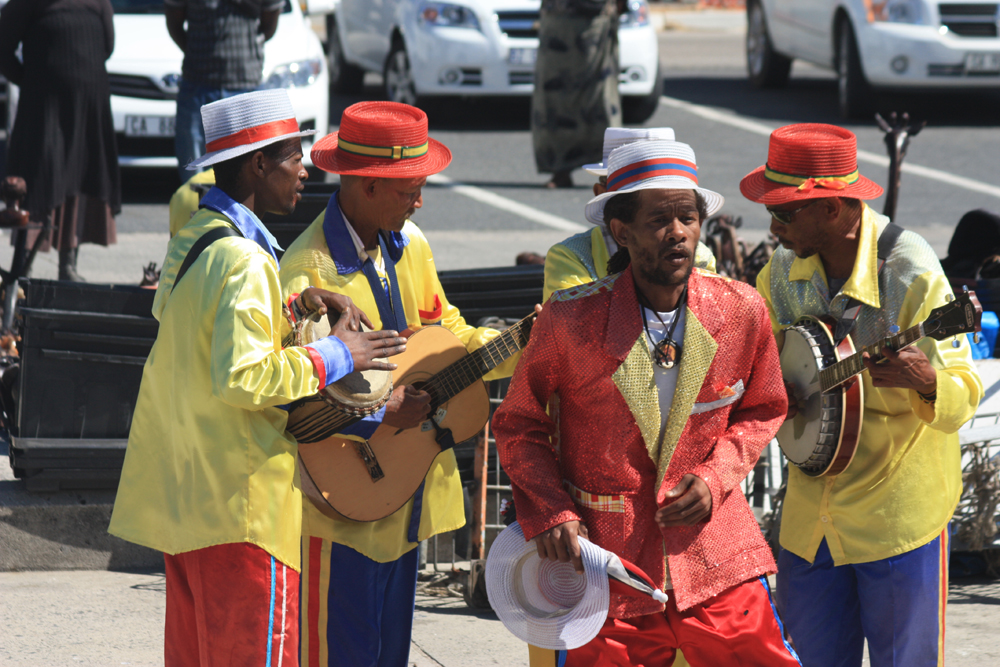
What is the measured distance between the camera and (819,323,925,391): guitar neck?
3.82 m

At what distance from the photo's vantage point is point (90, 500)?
5824mm

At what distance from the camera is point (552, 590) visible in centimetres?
339

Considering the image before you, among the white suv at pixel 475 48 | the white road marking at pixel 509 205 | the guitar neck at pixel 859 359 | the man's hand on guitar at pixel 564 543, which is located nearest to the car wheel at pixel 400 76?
the white suv at pixel 475 48

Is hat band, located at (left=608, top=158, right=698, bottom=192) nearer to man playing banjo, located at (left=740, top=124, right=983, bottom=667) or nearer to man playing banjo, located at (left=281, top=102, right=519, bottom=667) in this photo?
man playing banjo, located at (left=740, top=124, right=983, bottom=667)

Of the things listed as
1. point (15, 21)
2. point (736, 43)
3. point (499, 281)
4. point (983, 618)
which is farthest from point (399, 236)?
point (736, 43)

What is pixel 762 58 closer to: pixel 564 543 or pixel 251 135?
pixel 251 135

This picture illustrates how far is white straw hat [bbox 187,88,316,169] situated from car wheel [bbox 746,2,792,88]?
45.4ft

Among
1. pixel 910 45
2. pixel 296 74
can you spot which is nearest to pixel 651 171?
pixel 296 74

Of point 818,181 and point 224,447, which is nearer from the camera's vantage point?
point 224,447

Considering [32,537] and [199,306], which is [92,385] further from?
[199,306]

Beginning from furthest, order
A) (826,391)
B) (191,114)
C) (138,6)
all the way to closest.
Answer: (138,6), (191,114), (826,391)

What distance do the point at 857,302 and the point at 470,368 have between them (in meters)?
1.22

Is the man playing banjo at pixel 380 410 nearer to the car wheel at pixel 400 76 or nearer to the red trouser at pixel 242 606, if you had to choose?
the red trouser at pixel 242 606

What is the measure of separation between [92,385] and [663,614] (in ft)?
10.8
